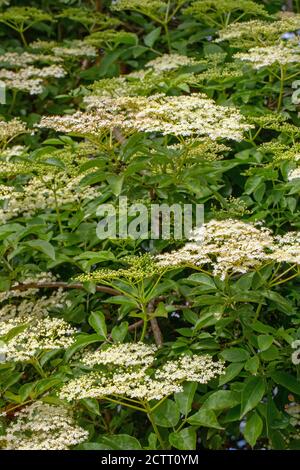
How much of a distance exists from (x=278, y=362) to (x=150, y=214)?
2.25ft

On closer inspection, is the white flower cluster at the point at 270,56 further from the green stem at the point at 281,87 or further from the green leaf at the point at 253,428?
the green leaf at the point at 253,428

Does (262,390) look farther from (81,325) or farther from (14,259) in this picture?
(14,259)

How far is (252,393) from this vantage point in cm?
257

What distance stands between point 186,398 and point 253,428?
20 centimetres

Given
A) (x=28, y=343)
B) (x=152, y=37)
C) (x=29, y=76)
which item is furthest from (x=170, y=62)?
(x=28, y=343)

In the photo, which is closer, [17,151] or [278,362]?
[278,362]

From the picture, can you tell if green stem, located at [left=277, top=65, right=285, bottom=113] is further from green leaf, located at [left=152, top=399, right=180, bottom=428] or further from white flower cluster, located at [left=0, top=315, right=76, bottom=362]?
green leaf, located at [left=152, top=399, right=180, bottom=428]

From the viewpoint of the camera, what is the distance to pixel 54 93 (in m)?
4.48

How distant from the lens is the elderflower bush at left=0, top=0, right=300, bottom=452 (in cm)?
258

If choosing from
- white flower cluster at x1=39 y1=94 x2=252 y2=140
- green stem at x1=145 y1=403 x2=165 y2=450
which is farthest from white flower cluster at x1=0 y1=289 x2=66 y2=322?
green stem at x1=145 y1=403 x2=165 y2=450

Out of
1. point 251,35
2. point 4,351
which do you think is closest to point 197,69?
point 251,35

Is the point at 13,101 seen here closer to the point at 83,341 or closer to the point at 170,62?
the point at 170,62

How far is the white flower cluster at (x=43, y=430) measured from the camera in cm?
246
